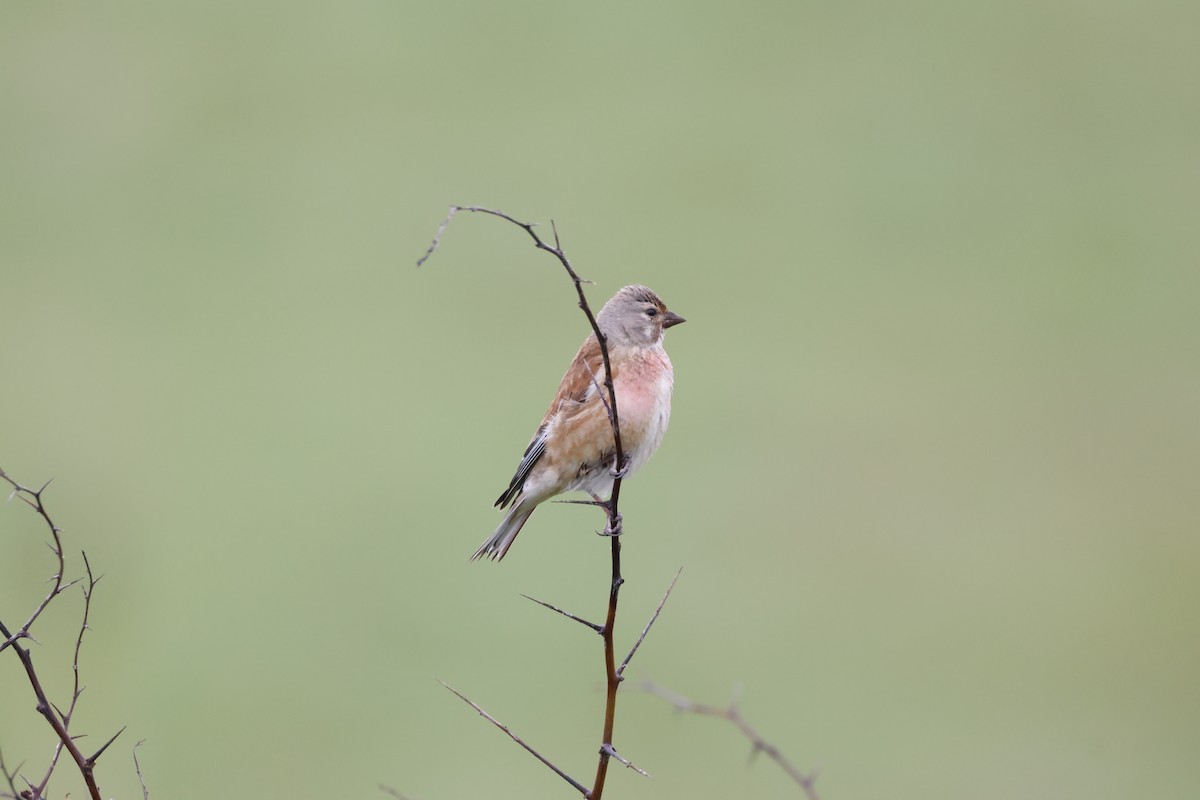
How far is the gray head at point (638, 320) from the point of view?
2.86 metres

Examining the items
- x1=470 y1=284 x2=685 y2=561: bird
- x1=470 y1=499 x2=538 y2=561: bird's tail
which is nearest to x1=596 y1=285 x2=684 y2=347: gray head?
x1=470 y1=284 x2=685 y2=561: bird

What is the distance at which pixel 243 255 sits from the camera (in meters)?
9.07

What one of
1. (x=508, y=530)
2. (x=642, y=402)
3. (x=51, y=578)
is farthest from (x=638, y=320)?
(x=51, y=578)

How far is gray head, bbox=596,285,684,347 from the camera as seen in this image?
2855 mm

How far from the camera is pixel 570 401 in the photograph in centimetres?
284

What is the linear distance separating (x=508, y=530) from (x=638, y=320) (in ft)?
1.92

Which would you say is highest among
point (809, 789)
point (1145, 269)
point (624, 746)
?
point (1145, 269)

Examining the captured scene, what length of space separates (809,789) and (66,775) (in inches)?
185

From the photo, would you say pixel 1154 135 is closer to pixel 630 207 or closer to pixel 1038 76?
pixel 1038 76

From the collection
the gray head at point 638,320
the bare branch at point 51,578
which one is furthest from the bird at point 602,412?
the bare branch at point 51,578

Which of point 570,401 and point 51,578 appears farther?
point 570,401

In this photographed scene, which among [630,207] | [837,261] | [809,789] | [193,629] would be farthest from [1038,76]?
[809,789]

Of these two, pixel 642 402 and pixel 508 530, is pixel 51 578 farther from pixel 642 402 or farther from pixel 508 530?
pixel 508 530

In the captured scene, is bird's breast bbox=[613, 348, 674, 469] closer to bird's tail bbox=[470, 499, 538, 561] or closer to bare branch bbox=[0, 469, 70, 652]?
bird's tail bbox=[470, 499, 538, 561]
